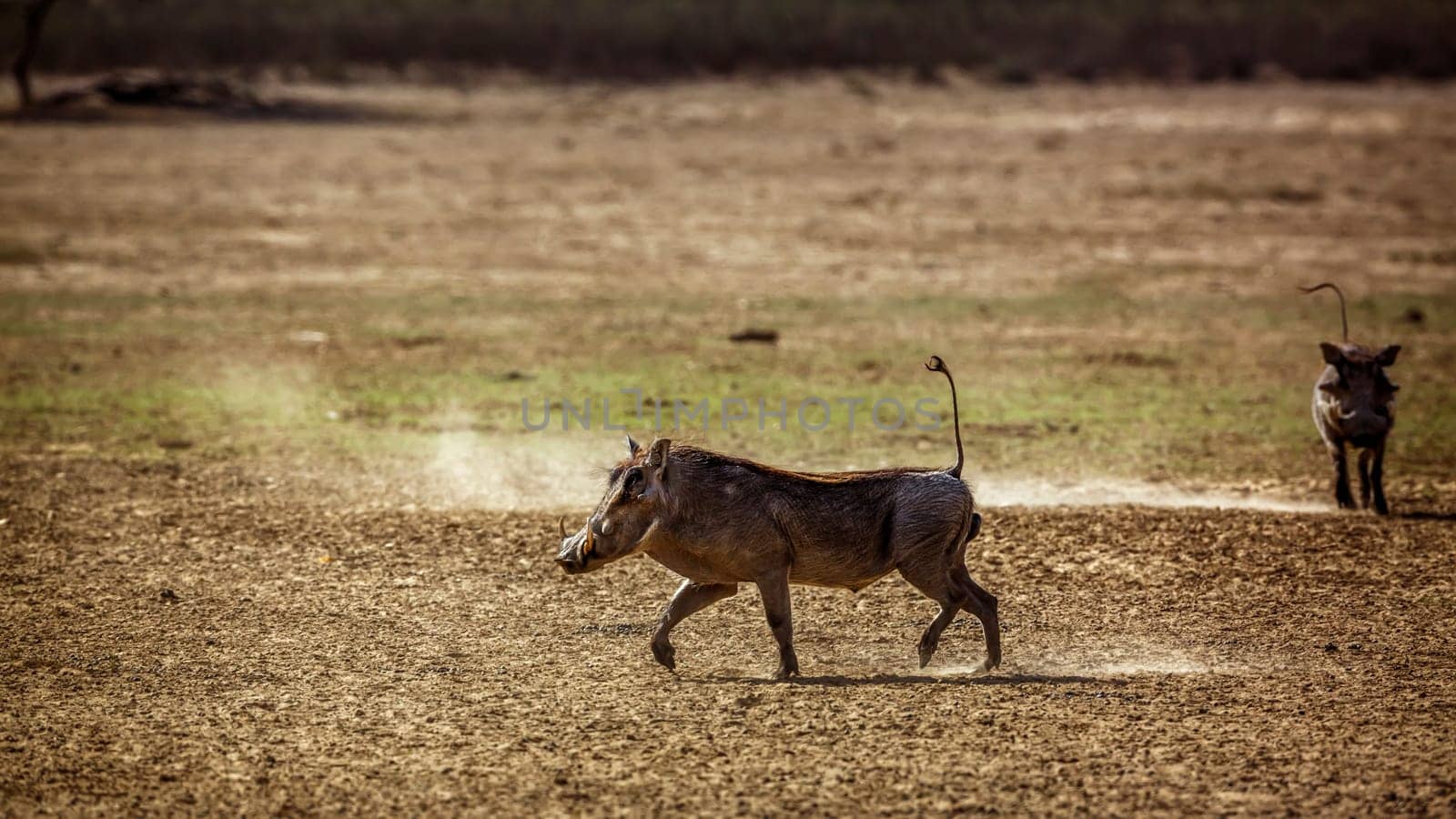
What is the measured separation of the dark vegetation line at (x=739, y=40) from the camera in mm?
30547

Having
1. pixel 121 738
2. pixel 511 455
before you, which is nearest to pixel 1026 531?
pixel 511 455

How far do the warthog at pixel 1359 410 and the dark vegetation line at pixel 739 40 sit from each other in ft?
70.7

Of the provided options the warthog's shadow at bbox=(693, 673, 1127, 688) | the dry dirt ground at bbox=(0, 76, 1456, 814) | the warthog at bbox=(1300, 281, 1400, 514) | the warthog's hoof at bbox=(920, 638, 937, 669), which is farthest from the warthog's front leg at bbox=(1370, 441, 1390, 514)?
the warthog's hoof at bbox=(920, 638, 937, 669)

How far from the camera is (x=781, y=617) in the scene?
19.9ft

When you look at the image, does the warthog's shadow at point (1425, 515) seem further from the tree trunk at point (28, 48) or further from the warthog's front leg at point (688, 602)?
the tree trunk at point (28, 48)

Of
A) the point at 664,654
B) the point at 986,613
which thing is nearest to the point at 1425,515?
the point at 986,613

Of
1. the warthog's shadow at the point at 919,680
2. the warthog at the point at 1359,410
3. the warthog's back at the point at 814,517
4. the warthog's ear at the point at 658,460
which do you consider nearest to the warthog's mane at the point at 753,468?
the warthog's back at the point at 814,517

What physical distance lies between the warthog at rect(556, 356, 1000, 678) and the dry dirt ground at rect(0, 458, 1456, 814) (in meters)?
0.29

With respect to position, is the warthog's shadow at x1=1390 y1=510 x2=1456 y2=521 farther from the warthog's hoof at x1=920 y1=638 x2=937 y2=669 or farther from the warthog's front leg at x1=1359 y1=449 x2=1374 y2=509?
the warthog's hoof at x1=920 y1=638 x2=937 y2=669

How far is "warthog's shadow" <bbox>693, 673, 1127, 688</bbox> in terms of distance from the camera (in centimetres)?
600

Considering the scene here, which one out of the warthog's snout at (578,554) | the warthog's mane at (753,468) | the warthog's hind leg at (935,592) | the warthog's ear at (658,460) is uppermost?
the warthog's ear at (658,460)

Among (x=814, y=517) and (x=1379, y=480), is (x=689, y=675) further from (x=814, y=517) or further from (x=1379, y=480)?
(x=1379, y=480)

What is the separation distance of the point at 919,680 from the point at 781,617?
547mm

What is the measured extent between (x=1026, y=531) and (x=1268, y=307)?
767 cm
